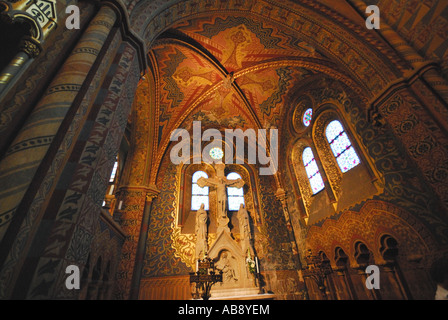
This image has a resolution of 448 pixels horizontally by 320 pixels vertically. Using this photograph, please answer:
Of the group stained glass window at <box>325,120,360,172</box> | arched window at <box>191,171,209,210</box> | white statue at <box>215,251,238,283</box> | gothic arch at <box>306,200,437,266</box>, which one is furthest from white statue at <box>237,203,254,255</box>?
→ stained glass window at <box>325,120,360,172</box>

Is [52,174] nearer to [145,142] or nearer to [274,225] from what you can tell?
[145,142]

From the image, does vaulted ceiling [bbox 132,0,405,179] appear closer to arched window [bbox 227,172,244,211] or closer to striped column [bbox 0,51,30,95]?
striped column [bbox 0,51,30,95]

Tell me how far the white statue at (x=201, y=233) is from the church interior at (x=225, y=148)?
0.17ft

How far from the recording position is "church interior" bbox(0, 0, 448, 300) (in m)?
1.87

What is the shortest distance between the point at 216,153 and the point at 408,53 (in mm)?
7358

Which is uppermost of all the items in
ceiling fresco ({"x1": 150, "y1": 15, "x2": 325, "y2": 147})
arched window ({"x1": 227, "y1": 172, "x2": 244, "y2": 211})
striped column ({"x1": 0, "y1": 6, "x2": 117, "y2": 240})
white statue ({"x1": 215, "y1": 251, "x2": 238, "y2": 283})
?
ceiling fresco ({"x1": 150, "y1": 15, "x2": 325, "y2": 147})

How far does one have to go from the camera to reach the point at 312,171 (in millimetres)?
7320

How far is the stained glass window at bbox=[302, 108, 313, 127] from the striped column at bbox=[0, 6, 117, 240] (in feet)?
22.6

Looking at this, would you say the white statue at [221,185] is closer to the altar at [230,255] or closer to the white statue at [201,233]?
the altar at [230,255]

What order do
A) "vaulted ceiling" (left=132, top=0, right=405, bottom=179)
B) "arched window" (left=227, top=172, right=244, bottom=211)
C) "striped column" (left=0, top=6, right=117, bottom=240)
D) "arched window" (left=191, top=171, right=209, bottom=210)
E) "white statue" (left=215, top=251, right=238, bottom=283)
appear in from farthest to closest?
"arched window" (left=227, top=172, right=244, bottom=211) < "arched window" (left=191, top=171, right=209, bottom=210) < "white statue" (left=215, top=251, right=238, bottom=283) < "vaulted ceiling" (left=132, top=0, right=405, bottom=179) < "striped column" (left=0, top=6, right=117, bottom=240)

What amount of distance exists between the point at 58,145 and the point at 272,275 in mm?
7373

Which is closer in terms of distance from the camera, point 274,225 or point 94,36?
point 94,36
